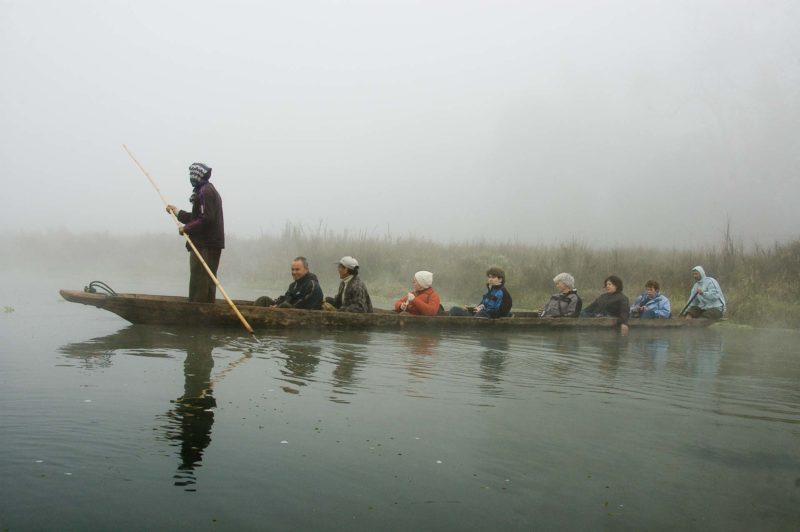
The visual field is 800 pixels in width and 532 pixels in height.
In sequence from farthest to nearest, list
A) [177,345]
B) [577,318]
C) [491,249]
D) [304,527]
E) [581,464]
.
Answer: [491,249], [577,318], [177,345], [581,464], [304,527]

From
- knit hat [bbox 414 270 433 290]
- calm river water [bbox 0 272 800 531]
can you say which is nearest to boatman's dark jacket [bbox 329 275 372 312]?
knit hat [bbox 414 270 433 290]

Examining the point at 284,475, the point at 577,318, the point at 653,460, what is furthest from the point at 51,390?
the point at 577,318

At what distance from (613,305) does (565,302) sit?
39.0 inches

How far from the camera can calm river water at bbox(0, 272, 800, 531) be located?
3.57 m

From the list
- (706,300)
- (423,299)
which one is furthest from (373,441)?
(706,300)

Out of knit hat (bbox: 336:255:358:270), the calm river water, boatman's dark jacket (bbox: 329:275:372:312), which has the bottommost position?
the calm river water

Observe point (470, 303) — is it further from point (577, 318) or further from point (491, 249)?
point (577, 318)

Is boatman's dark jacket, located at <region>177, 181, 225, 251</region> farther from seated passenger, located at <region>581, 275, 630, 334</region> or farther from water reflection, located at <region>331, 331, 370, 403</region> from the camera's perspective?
seated passenger, located at <region>581, 275, 630, 334</region>

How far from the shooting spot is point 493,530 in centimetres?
344

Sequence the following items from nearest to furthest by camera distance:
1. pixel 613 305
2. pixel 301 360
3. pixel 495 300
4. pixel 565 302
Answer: pixel 301 360, pixel 495 300, pixel 565 302, pixel 613 305

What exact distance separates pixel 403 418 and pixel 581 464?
1447 millimetres

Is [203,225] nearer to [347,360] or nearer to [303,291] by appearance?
[303,291]

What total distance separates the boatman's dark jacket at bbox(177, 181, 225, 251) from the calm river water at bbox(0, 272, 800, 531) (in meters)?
1.43

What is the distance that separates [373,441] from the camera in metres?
4.72
